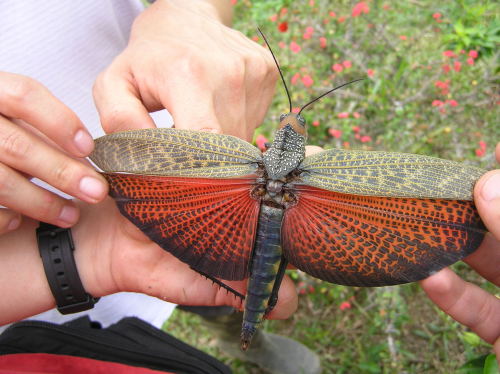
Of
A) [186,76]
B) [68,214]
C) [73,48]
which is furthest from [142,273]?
[73,48]

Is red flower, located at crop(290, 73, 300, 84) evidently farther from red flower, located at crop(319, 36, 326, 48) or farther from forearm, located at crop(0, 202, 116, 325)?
forearm, located at crop(0, 202, 116, 325)

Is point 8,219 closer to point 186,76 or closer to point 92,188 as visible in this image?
point 92,188

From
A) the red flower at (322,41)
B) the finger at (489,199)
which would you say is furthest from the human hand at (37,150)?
the red flower at (322,41)

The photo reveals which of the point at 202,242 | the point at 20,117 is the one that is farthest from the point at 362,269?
the point at 20,117

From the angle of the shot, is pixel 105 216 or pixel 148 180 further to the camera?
pixel 105 216

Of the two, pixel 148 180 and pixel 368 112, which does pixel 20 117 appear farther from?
pixel 368 112

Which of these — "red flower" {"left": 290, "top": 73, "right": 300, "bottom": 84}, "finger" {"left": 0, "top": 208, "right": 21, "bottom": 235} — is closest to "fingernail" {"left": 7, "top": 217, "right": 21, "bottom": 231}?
"finger" {"left": 0, "top": 208, "right": 21, "bottom": 235}
